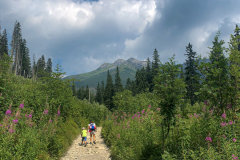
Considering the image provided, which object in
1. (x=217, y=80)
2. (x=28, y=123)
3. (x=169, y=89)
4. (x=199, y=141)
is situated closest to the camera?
(x=199, y=141)

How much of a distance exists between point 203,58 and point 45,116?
7479mm

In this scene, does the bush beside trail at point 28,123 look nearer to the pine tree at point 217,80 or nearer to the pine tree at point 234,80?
the pine tree at point 217,80

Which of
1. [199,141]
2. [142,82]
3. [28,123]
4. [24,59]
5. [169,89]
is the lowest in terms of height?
[199,141]

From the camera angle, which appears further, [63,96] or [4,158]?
[63,96]

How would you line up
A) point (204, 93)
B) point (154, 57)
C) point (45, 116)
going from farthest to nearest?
point (154, 57), point (45, 116), point (204, 93)

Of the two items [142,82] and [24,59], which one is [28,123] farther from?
[24,59]

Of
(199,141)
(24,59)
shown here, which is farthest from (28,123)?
(24,59)

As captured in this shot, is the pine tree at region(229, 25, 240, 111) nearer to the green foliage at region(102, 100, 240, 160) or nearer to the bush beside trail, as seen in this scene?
the green foliage at region(102, 100, 240, 160)

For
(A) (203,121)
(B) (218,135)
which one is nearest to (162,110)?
(A) (203,121)

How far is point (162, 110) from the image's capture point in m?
4.23

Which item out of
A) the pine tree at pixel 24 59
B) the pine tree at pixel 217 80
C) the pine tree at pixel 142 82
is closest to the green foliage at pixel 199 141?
the pine tree at pixel 217 80

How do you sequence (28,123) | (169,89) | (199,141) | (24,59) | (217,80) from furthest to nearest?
1. (24,59)
2. (28,123)
3. (217,80)
4. (169,89)
5. (199,141)

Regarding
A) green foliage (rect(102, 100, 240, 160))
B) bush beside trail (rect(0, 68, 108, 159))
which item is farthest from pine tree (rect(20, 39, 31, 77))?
green foliage (rect(102, 100, 240, 160))

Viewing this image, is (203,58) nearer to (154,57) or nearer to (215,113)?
(215,113)
